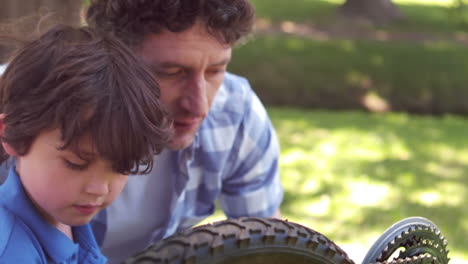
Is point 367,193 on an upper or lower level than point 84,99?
lower

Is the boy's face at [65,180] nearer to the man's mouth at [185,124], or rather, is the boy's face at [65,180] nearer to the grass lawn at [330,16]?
the man's mouth at [185,124]

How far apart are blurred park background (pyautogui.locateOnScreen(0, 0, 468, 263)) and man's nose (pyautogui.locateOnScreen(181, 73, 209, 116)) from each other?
0.66 m

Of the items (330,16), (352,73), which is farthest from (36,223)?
(330,16)

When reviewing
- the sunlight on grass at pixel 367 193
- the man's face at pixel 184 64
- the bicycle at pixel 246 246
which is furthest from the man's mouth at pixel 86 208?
the sunlight on grass at pixel 367 193

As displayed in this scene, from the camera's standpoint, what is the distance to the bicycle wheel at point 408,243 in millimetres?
1576

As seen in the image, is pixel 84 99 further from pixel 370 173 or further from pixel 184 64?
pixel 370 173

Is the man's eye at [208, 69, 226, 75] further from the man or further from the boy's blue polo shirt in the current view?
A: the boy's blue polo shirt

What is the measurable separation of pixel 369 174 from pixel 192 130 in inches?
153

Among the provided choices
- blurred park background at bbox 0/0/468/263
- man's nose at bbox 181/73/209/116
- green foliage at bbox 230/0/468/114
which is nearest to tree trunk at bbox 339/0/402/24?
blurred park background at bbox 0/0/468/263

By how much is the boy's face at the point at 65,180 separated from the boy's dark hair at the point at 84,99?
0.02 metres

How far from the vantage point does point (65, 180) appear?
1543 mm

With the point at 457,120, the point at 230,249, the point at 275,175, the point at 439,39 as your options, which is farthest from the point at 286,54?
the point at 230,249

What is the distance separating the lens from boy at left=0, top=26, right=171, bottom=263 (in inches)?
60.5

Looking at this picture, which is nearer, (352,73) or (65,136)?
(65,136)
